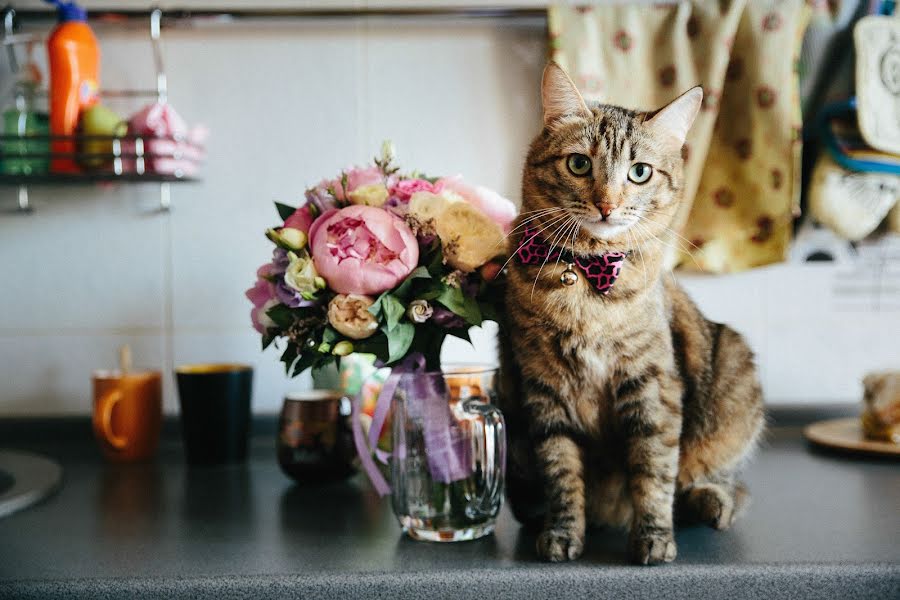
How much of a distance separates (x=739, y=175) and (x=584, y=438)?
2.40 feet

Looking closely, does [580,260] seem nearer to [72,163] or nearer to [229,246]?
[229,246]

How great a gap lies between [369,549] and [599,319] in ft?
1.19

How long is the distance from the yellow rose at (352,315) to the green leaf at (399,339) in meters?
0.02

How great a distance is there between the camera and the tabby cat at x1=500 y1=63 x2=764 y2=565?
783mm

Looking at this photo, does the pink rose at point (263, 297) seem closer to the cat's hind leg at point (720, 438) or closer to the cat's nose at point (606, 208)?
the cat's nose at point (606, 208)

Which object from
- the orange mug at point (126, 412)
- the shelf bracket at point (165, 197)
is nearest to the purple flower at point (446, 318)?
the orange mug at point (126, 412)

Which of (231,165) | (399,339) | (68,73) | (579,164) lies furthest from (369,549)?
(68,73)

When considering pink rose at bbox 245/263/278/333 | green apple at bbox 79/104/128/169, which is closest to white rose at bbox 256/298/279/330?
pink rose at bbox 245/263/278/333

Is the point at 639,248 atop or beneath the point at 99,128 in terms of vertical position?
beneath

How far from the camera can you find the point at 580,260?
0.81 metres

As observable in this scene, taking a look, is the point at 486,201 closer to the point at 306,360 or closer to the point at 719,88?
the point at 306,360

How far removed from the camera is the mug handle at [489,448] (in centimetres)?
84

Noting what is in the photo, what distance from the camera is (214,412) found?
1.24m

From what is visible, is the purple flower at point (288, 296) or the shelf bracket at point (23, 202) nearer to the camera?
the purple flower at point (288, 296)
